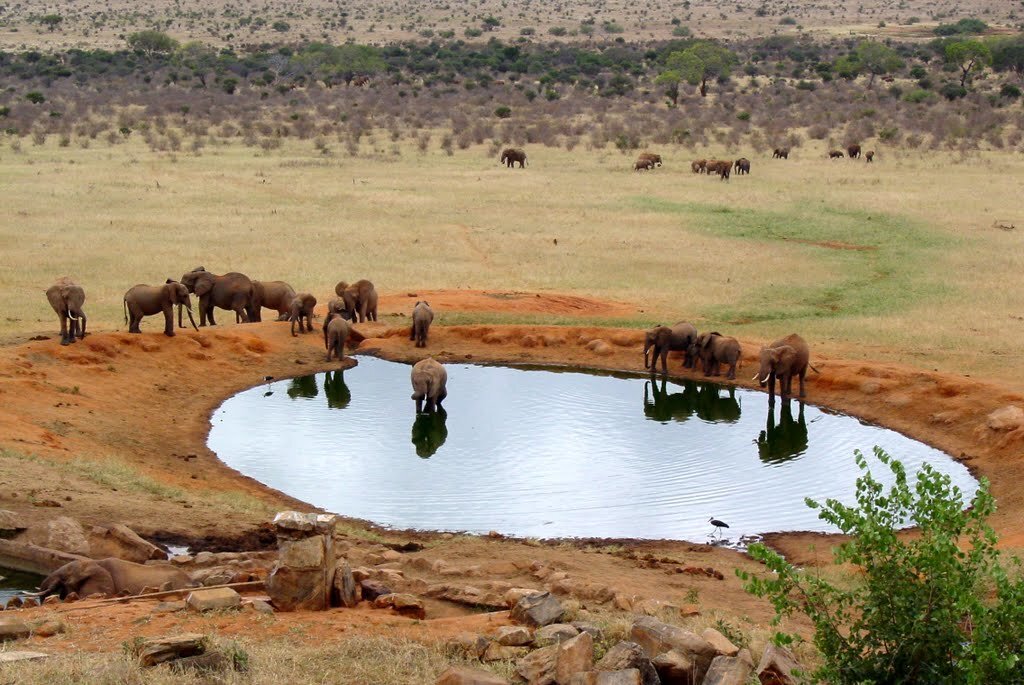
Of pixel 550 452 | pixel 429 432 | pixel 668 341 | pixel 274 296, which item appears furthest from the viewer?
pixel 274 296

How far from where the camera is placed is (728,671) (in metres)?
8.18

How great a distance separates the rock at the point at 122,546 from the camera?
11.8m

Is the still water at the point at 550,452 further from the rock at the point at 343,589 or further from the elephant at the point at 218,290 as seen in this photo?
the rock at the point at 343,589

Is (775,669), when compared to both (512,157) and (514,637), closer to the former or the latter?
(514,637)

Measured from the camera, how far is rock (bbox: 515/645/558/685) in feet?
27.1

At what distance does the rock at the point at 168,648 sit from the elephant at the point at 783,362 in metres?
13.7

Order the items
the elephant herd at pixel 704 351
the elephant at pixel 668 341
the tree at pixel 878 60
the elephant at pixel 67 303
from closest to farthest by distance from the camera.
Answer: the elephant at pixel 67 303 → the elephant herd at pixel 704 351 → the elephant at pixel 668 341 → the tree at pixel 878 60

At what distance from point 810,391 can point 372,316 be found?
8717 millimetres

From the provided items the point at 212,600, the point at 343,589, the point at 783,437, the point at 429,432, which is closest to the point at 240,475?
the point at 429,432

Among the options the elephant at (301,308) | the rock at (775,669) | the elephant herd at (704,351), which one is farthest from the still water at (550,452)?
the rock at (775,669)

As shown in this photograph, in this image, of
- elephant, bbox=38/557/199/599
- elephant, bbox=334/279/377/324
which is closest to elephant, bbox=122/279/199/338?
elephant, bbox=334/279/377/324

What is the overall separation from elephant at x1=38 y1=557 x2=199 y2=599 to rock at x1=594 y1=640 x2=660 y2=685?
3992 millimetres

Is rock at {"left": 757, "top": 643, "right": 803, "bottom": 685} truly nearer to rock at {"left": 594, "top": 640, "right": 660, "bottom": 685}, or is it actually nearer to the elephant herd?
rock at {"left": 594, "top": 640, "right": 660, "bottom": 685}

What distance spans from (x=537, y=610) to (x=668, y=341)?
522 inches
